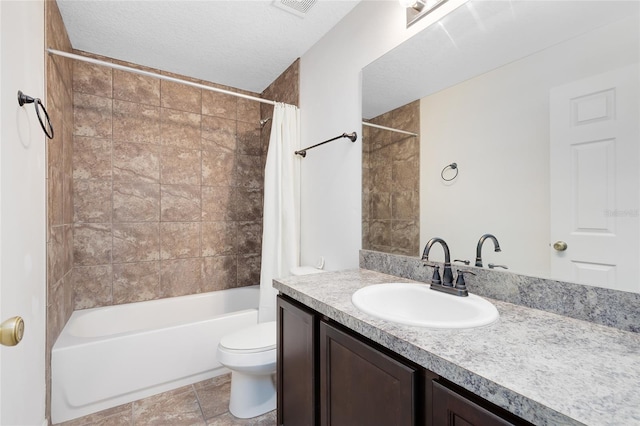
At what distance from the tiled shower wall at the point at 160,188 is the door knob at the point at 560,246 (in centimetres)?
253

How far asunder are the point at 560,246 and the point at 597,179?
0.23m

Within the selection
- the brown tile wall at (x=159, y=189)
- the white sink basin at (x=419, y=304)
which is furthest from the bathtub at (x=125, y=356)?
the white sink basin at (x=419, y=304)

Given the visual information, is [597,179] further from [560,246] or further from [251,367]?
[251,367]

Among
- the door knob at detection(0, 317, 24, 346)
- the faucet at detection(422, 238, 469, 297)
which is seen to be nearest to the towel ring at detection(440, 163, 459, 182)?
the faucet at detection(422, 238, 469, 297)

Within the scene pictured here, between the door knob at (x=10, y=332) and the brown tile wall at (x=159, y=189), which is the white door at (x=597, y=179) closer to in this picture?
the door knob at (x=10, y=332)

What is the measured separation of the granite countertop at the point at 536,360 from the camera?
490 mm

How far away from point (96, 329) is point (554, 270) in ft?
9.40

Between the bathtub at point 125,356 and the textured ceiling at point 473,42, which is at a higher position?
the textured ceiling at point 473,42

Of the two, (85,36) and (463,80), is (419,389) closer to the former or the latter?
(463,80)

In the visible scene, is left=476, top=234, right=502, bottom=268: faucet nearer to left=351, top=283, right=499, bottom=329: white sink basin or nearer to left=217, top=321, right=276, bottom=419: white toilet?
left=351, top=283, right=499, bottom=329: white sink basin

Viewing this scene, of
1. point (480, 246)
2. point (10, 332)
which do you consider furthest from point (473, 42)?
point (10, 332)

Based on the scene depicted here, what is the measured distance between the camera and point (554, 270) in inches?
37.2

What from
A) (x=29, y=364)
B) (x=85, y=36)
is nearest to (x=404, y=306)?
(x=29, y=364)

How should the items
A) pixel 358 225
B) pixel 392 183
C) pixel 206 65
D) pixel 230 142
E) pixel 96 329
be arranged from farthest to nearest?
1. pixel 230 142
2. pixel 206 65
3. pixel 96 329
4. pixel 358 225
5. pixel 392 183
